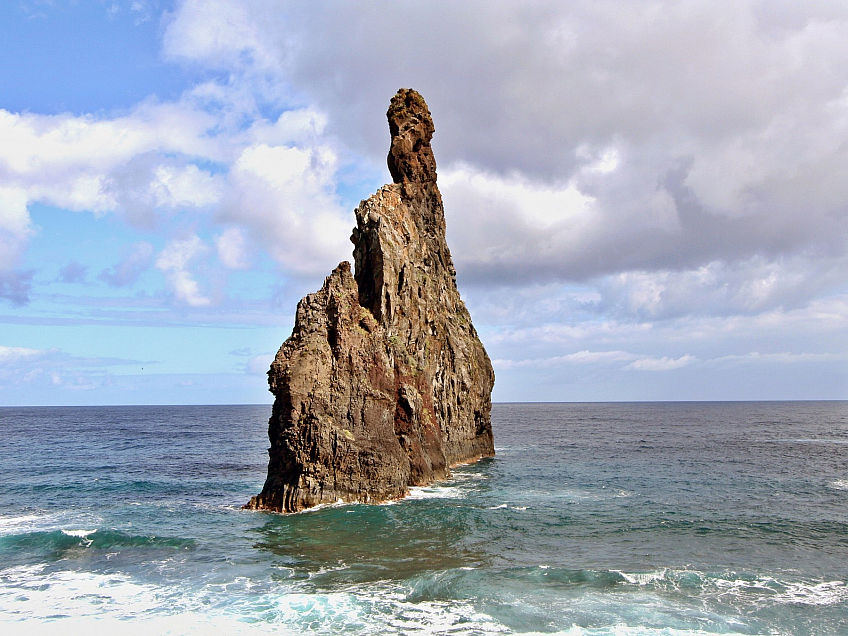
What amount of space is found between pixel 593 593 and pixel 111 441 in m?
91.6

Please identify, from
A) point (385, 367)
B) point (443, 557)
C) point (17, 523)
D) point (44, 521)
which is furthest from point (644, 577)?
point (17, 523)

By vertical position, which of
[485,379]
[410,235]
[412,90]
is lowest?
[485,379]

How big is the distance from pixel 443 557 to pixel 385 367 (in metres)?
17.3

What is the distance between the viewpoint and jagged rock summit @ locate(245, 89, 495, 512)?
137 ft

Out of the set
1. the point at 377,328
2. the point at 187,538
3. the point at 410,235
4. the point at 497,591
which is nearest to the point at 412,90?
the point at 410,235

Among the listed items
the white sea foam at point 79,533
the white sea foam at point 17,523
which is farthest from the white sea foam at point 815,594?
the white sea foam at point 17,523

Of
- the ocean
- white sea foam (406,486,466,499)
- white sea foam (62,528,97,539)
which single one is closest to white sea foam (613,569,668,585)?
the ocean

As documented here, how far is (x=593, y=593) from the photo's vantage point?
26812 millimetres

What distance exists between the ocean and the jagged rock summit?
2.48 m

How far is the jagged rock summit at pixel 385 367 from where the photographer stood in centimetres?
4166

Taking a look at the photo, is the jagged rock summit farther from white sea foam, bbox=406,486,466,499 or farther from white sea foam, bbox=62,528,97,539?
white sea foam, bbox=62,528,97,539

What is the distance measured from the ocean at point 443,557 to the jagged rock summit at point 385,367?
2.48m

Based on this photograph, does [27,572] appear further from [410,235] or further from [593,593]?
[410,235]

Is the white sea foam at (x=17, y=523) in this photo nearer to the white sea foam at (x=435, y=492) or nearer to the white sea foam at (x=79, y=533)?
the white sea foam at (x=79, y=533)
